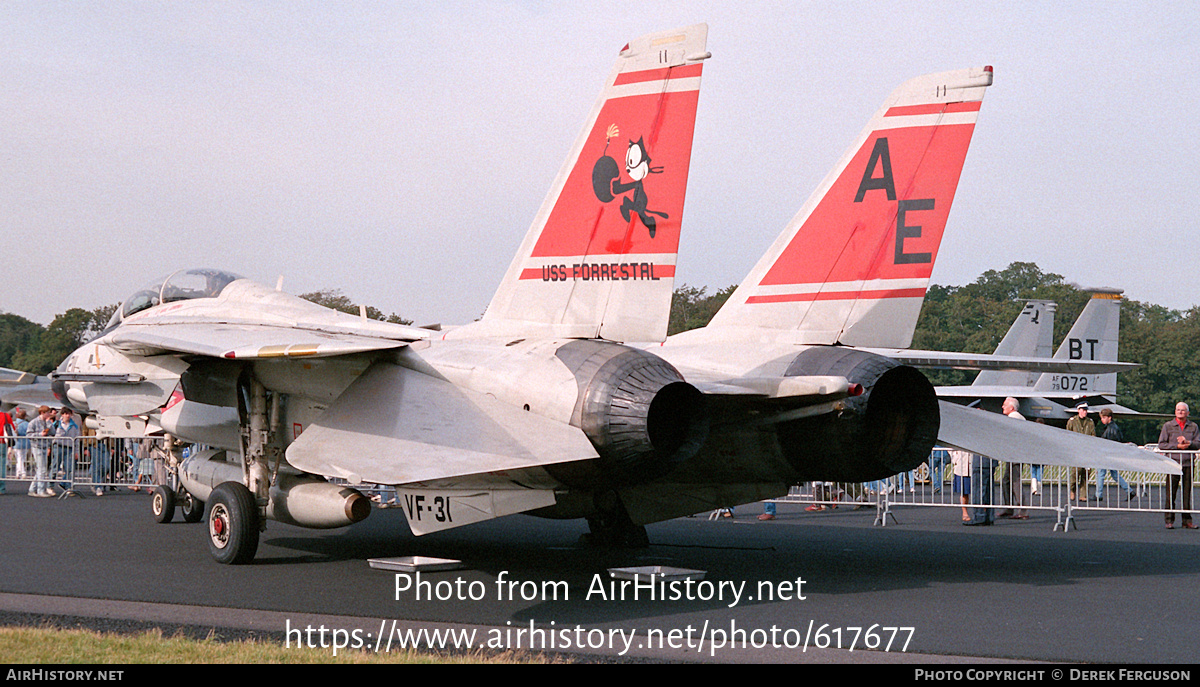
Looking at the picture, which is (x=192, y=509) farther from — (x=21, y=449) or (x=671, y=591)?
(x=21, y=449)

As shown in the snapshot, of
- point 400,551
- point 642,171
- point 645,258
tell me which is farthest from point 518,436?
point 400,551

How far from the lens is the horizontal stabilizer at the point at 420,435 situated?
6.80 metres

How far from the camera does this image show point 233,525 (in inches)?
362

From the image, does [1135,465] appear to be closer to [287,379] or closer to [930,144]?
[930,144]

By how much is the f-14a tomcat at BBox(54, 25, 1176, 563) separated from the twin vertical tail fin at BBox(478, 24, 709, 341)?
0.01m

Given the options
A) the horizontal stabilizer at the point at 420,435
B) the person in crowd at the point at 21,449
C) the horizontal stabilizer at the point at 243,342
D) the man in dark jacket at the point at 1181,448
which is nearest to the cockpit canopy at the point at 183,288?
the horizontal stabilizer at the point at 243,342

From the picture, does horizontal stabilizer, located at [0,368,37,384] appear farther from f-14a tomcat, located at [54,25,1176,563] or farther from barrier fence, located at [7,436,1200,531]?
f-14a tomcat, located at [54,25,1176,563]

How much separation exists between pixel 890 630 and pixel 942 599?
4.81 feet

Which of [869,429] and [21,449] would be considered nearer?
[869,429]

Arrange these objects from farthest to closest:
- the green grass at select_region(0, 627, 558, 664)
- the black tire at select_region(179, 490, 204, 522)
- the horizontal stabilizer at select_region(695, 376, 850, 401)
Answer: the black tire at select_region(179, 490, 204, 522) < the horizontal stabilizer at select_region(695, 376, 850, 401) < the green grass at select_region(0, 627, 558, 664)

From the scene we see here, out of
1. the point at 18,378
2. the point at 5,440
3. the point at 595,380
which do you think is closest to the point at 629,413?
the point at 595,380

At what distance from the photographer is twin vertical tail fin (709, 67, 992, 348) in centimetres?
902

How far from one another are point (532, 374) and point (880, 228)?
3.66 m

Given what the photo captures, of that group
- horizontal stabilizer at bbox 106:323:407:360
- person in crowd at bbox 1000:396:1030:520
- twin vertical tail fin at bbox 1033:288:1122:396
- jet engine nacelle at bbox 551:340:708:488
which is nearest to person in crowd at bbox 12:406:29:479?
horizontal stabilizer at bbox 106:323:407:360
